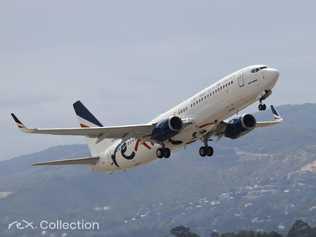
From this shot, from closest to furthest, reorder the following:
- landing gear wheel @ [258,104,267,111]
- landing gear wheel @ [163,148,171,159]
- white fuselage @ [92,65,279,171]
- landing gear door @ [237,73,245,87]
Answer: landing gear wheel @ [258,104,267,111], white fuselage @ [92,65,279,171], landing gear door @ [237,73,245,87], landing gear wheel @ [163,148,171,159]

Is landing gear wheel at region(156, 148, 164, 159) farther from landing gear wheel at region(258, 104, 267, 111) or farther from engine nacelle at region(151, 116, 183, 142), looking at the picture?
landing gear wheel at region(258, 104, 267, 111)

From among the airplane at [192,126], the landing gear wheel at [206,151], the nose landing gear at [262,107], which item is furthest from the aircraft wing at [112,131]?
the nose landing gear at [262,107]

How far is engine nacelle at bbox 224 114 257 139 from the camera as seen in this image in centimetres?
6625

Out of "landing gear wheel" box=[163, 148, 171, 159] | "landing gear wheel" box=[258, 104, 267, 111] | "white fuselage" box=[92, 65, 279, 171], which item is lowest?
"landing gear wheel" box=[258, 104, 267, 111]

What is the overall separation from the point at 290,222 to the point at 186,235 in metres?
92.0

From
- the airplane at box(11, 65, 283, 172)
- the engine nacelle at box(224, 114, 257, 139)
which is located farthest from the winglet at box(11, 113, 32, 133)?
the engine nacelle at box(224, 114, 257, 139)

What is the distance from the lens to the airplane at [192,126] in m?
60.1

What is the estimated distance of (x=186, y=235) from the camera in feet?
351

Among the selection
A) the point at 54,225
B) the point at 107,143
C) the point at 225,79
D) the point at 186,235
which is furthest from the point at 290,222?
the point at 225,79

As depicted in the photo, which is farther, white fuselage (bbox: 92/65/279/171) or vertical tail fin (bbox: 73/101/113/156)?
vertical tail fin (bbox: 73/101/113/156)

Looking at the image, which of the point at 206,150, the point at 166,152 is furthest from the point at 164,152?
the point at 206,150

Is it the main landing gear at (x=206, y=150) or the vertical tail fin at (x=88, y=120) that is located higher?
the vertical tail fin at (x=88, y=120)

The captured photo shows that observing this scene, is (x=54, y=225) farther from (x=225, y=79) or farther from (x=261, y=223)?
(x=225, y=79)

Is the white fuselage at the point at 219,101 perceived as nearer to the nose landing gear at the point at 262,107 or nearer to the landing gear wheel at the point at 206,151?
the nose landing gear at the point at 262,107
